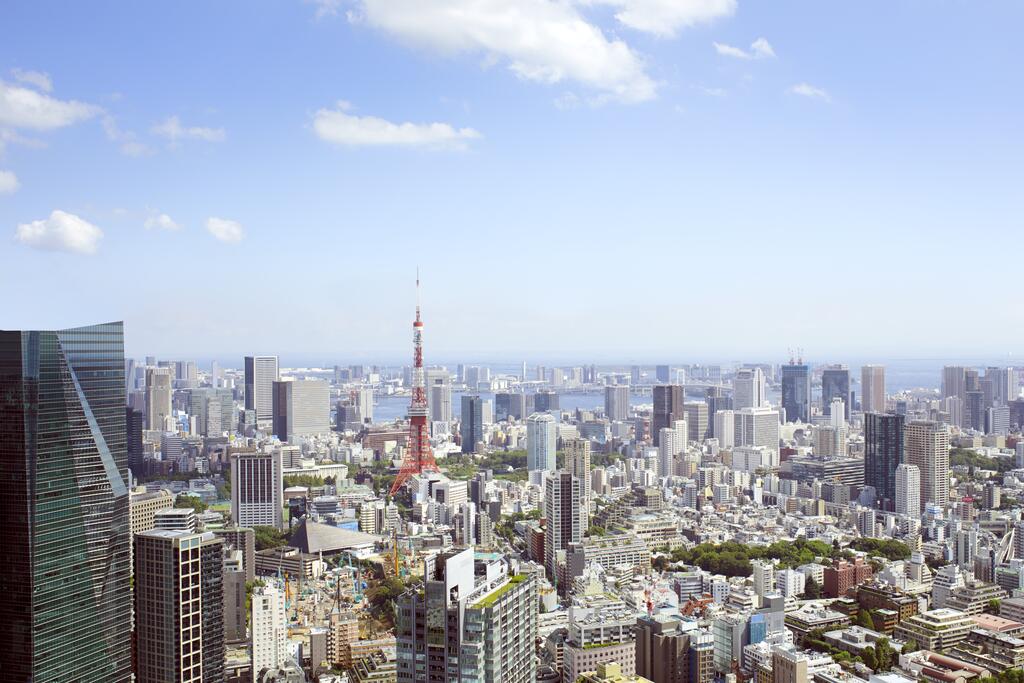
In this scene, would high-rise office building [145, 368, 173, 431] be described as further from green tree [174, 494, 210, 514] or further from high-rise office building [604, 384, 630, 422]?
high-rise office building [604, 384, 630, 422]

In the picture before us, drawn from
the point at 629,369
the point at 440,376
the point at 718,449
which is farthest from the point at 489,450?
the point at 629,369

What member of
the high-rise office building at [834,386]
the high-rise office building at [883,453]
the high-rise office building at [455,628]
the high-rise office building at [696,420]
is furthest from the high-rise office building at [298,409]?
the high-rise office building at [455,628]

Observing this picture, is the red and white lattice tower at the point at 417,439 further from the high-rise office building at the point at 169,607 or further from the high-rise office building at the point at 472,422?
the high-rise office building at the point at 169,607

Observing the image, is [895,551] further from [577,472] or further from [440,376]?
[440,376]

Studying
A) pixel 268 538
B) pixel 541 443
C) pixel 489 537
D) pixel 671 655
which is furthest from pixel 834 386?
pixel 671 655

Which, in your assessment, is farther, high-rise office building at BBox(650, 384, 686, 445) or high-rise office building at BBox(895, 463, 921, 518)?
high-rise office building at BBox(650, 384, 686, 445)

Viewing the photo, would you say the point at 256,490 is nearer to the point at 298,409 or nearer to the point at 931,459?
the point at 298,409

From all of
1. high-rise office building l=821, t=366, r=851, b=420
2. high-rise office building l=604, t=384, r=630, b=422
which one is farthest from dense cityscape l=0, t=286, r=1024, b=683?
high-rise office building l=604, t=384, r=630, b=422
